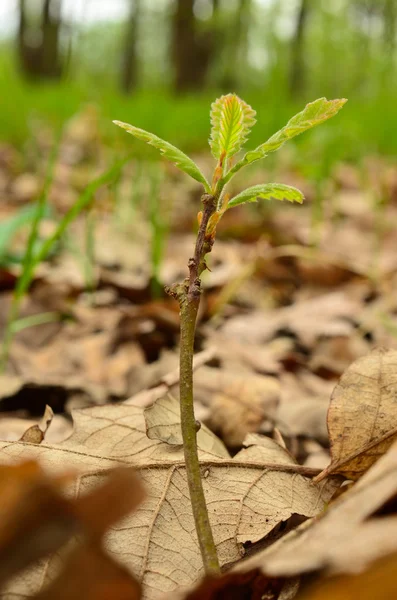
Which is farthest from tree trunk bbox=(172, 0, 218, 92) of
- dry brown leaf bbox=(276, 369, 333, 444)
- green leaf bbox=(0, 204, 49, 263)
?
dry brown leaf bbox=(276, 369, 333, 444)

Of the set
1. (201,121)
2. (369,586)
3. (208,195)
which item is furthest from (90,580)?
(201,121)

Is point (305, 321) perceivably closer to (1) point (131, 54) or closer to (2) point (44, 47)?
(2) point (44, 47)

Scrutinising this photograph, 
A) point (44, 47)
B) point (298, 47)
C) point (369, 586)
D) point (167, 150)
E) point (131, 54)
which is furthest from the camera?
point (131, 54)

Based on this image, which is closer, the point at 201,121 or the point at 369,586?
the point at 369,586

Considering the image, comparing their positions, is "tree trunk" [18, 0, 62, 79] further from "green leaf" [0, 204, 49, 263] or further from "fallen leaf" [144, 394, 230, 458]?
"fallen leaf" [144, 394, 230, 458]

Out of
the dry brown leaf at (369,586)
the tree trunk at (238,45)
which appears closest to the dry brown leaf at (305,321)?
Answer: the dry brown leaf at (369,586)

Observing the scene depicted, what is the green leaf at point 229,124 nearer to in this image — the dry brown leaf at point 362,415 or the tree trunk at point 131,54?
the dry brown leaf at point 362,415
